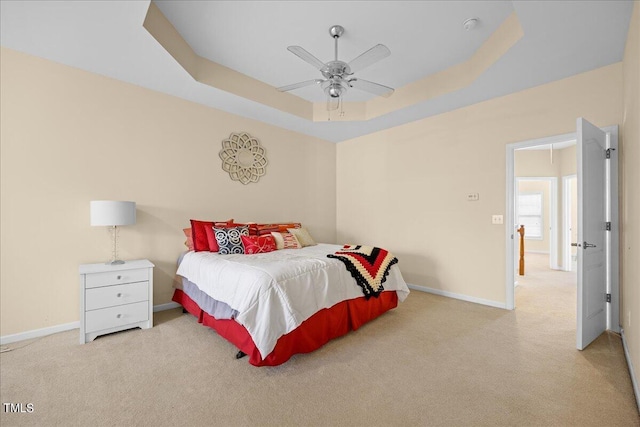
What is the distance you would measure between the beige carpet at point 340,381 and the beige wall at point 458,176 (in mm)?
1182

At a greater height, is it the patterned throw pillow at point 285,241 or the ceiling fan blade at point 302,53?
the ceiling fan blade at point 302,53

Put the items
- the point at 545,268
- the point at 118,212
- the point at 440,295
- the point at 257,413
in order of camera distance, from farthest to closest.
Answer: the point at 545,268, the point at 440,295, the point at 118,212, the point at 257,413

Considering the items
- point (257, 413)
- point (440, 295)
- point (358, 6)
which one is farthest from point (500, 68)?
point (257, 413)

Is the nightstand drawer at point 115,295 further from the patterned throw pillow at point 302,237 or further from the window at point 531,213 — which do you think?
the window at point 531,213

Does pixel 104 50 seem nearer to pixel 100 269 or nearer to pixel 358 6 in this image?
pixel 100 269

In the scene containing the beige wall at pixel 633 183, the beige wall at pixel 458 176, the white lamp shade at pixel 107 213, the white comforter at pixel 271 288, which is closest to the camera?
the beige wall at pixel 633 183

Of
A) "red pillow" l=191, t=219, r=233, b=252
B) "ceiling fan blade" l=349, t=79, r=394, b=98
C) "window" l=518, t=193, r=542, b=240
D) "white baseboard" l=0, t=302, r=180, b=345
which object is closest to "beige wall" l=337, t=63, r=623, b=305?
"ceiling fan blade" l=349, t=79, r=394, b=98

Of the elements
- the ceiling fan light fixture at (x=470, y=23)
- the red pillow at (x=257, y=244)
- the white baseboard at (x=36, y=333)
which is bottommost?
the white baseboard at (x=36, y=333)

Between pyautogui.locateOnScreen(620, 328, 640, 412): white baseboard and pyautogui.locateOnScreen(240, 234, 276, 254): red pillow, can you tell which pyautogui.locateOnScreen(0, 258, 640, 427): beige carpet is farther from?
pyautogui.locateOnScreen(240, 234, 276, 254): red pillow

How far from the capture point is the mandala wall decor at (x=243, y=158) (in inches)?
162

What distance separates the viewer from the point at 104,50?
2631mm

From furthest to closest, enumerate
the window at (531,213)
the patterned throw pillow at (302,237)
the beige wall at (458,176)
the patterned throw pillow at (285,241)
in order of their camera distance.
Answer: the window at (531,213), the patterned throw pillow at (302,237), the patterned throw pillow at (285,241), the beige wall at (458,176)

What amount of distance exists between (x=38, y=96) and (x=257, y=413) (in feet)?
11.5

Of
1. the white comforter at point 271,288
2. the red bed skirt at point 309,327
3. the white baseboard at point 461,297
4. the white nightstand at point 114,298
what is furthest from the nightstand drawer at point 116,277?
the white baseboard at point 461,297
